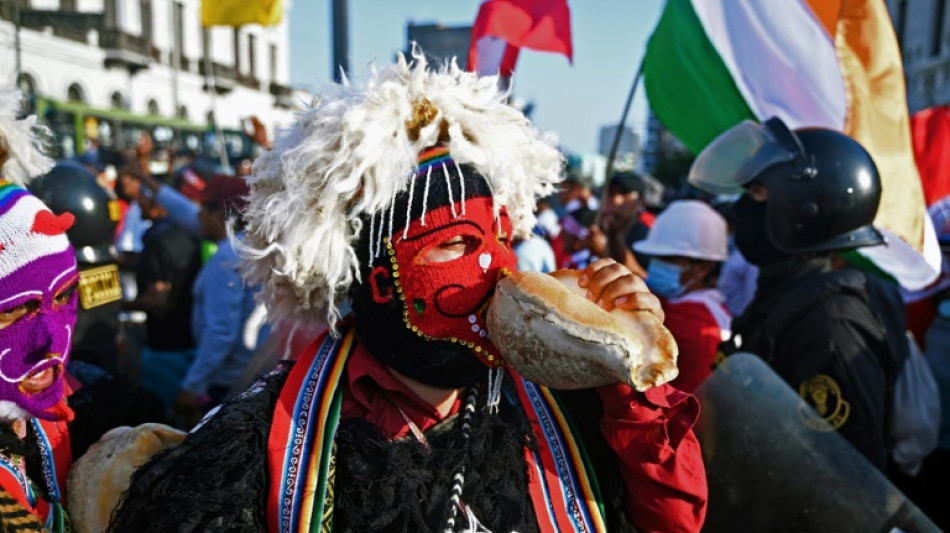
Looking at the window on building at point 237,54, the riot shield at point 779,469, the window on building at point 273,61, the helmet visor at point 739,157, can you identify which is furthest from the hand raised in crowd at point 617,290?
the window on building at point 273,61

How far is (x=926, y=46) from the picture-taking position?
84.2 feet

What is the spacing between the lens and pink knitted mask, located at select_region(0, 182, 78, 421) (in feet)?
5.32

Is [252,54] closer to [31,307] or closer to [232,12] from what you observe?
[232,12]

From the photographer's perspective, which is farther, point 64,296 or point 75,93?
point 75,93

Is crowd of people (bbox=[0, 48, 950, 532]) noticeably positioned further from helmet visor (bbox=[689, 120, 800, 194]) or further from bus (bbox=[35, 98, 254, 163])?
bus (bbox=[35, 98, 254, 163])

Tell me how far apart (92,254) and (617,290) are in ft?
11.4

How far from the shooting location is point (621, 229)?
520 cm

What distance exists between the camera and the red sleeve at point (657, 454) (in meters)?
1.54

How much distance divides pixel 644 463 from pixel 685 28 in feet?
9.79

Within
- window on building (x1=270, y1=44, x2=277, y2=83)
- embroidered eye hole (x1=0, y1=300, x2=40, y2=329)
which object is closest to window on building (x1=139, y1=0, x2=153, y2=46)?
window on building (x1=270, y1=44, x2=277, y2=83)

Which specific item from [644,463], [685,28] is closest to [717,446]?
[644,463]

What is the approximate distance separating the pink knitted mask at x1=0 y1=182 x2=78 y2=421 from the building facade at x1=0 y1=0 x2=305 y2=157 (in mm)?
13027

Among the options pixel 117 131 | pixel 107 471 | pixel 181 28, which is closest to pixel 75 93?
pixel 181 28

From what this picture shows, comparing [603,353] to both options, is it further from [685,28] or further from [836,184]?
[685,28]
